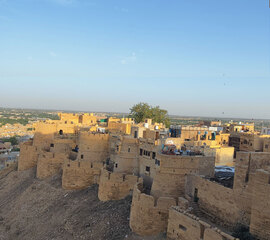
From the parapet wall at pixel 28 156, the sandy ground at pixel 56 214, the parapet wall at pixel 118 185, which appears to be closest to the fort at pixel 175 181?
the parapet wall at pixel 118 185

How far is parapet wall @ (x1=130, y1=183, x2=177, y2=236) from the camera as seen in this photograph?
1420cm

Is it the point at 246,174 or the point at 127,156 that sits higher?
the point at 246,174

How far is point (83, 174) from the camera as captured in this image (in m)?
22.3

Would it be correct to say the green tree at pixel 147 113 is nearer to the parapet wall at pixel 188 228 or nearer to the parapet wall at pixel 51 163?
the parapet wall at pixel 51 163

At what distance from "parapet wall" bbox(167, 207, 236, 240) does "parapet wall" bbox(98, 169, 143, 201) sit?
18.6 feet

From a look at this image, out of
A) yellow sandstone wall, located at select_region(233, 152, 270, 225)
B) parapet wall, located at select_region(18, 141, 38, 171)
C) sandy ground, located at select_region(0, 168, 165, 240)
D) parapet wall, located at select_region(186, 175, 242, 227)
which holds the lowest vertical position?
sandy ground, located at select_region(0, 168, 165, 240)

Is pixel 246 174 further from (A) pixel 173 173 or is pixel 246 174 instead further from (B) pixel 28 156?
(B) pixel 28 156

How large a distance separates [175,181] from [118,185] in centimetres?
488

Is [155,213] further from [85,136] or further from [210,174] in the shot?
[85,136]

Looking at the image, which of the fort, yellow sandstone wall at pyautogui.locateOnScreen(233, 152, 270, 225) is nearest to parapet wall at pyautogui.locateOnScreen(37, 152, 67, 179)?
the fort

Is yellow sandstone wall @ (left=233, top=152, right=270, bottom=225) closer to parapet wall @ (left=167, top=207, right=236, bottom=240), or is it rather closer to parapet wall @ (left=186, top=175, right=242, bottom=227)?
parapet wall @ (left=186, top=175, right=242, bottom=227)

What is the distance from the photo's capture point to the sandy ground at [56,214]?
53.6ft

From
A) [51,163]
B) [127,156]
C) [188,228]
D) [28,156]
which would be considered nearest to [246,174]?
[188,228]

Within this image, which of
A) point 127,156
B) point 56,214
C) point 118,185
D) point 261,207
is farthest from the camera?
point 127,156
